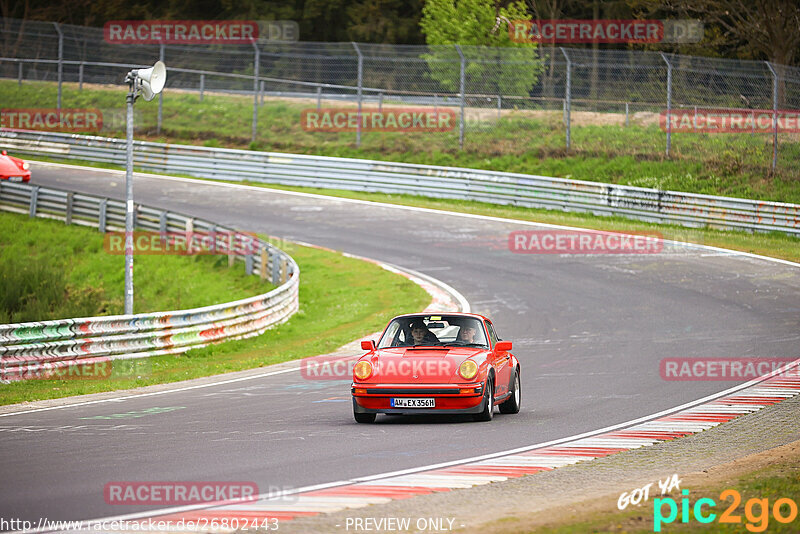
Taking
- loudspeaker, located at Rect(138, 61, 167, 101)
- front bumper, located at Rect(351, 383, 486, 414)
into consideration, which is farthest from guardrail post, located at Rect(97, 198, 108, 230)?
front bumper, located at Rect(351, 383, 486, 414)

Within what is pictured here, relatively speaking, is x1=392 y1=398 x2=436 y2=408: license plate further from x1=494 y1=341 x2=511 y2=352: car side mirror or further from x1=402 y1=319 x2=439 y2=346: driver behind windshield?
x1=494 y1=341 x2=511 y2=352: car side mirror

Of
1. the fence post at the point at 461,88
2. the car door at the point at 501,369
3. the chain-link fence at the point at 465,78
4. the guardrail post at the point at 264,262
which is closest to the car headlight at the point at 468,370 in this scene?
the car door at the point at 501,369

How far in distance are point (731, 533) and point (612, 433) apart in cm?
471

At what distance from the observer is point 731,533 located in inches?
250

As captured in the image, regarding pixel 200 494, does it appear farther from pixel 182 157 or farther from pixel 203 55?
pixel 203 55

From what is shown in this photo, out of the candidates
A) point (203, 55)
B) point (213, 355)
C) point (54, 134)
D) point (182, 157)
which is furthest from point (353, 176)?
point (213, 355)

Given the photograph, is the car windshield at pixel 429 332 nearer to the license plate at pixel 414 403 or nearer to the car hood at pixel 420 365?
the car hood at pixel 420 365

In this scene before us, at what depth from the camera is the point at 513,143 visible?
39.1m

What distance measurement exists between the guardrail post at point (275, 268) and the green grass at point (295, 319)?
0.62 meters

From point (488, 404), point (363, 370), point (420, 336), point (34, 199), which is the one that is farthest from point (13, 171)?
point (488, 404)

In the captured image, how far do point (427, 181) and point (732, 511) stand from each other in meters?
30.1

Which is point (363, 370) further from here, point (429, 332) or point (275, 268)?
point (275, 268)

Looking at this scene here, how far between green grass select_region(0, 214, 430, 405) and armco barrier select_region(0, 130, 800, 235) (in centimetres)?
816

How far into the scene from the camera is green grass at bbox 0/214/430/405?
632 inches
